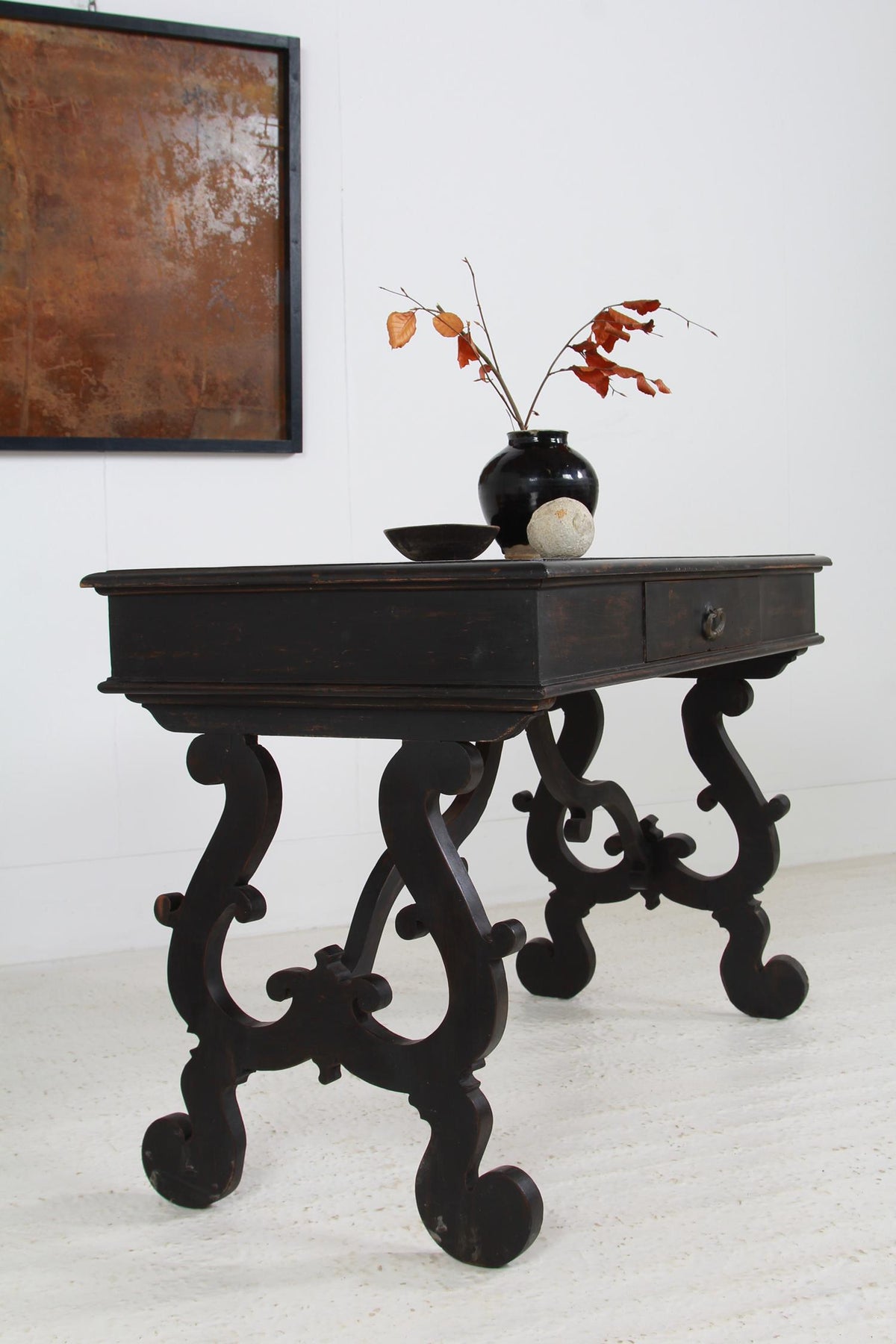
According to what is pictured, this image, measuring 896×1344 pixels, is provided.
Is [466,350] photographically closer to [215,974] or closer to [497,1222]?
[215,974]

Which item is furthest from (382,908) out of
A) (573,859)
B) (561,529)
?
(573,859)

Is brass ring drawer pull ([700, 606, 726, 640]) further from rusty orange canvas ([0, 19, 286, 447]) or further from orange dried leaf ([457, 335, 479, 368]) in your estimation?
rusty orange canvas ([0, 19, 286, 447])

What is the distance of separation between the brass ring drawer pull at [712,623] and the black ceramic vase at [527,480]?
10.2 inches

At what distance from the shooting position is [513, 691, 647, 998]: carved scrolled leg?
2348 mm

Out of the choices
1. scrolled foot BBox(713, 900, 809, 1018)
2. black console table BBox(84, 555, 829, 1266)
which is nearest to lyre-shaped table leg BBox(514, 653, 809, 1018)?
scrolled foot BBox(713, 900, 809, 1018)

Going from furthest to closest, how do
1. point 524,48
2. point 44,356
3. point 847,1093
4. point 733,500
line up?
point 733,500
point 524,48
point 44,356
point 847,1093

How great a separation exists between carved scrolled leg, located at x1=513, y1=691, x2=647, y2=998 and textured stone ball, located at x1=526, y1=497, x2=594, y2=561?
2.10 feet

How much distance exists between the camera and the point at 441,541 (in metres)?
1.67

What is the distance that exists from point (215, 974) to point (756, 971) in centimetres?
111

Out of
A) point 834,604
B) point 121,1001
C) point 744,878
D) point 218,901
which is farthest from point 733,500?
point 218,901

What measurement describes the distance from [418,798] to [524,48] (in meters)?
2.47

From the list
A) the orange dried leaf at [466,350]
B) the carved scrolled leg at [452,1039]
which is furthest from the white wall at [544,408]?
the carved scrolled leg at [452,1039]

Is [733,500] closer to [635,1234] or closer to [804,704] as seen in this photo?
[804,704]

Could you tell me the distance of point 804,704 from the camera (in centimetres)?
367
